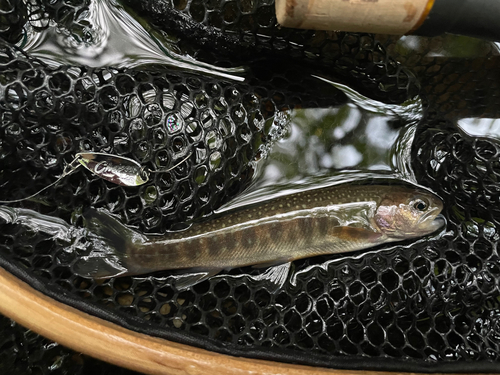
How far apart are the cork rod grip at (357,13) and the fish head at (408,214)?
0.80 meters

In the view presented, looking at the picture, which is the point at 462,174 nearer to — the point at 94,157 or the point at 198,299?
the point at 198,299

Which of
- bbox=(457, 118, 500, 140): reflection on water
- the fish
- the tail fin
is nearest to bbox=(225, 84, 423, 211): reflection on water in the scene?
the fish

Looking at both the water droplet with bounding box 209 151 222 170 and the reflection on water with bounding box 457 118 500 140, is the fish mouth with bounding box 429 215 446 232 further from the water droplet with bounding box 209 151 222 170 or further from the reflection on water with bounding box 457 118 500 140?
the water droplet with bounding box 209 151 222 170

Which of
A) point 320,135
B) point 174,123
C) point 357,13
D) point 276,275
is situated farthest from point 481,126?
point 174,123

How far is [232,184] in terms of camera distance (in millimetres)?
1743

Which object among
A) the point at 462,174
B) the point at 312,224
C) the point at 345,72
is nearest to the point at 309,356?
the point at 312,224

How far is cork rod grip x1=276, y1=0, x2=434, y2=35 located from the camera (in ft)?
3.76

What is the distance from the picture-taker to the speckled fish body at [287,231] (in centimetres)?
156

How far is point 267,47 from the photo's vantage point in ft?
5.70

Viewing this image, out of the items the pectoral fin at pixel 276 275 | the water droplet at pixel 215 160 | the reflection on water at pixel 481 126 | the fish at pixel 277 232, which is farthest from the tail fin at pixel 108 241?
the reflection on water at pixel 481 126

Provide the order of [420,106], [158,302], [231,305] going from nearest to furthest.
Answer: [158,302]
[231,305]
[420,106]

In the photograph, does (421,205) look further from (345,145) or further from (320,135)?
(320,135)

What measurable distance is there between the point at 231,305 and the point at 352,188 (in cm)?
81

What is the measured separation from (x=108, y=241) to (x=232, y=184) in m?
0.63
